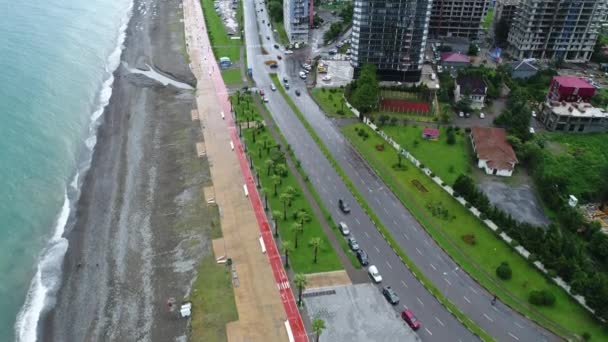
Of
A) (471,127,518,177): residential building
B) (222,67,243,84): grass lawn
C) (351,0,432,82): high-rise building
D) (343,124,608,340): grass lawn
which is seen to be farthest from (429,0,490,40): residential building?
(343,124,608,340): grass lawn

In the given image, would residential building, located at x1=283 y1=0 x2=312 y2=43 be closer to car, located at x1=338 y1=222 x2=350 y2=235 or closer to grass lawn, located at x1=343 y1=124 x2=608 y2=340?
grass lawn, located at x1=343 y1=124 x2=608 y2=340

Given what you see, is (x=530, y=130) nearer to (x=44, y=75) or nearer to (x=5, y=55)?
(x=44, y=75)

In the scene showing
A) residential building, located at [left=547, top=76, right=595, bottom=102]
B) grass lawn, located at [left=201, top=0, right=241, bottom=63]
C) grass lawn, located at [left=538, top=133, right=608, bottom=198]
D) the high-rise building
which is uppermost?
the high-rise building

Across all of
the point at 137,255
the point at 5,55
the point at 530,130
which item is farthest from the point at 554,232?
the point at 5,55

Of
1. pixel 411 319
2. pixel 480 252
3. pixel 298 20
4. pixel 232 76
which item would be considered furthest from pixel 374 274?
pixel 298 20

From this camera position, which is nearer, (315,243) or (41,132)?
(315,243)

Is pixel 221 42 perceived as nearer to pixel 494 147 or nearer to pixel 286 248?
pixel 494 147
